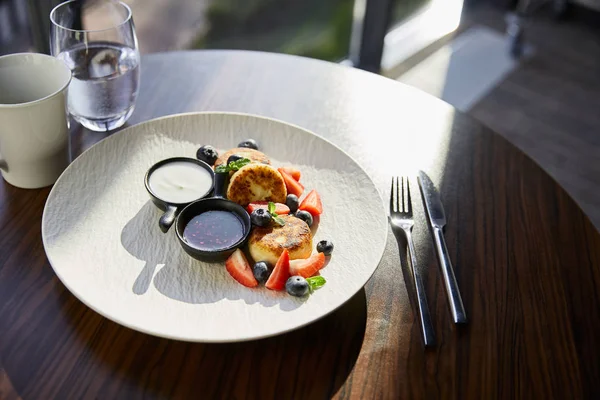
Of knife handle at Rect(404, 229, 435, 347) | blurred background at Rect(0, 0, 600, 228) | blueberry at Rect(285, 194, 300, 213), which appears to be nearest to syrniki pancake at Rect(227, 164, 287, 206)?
blueberry at Rect(285, 194, 300, 213)

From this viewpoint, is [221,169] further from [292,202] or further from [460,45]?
[460,45]

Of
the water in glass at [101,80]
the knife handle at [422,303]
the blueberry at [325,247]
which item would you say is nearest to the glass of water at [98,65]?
the water in glass at [101,80]

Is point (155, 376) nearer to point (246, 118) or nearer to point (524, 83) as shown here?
point (246, 118)

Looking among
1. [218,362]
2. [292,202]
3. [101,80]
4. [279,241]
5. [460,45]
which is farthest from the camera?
[460,45]

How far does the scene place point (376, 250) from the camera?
988mm

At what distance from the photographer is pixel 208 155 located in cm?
116

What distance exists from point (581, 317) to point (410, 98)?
0.68 m

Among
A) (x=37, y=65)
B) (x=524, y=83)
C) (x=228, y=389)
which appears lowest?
(x=524, y=83)

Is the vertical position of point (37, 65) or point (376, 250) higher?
point (37, 65)

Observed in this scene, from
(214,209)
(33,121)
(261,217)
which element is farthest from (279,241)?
(33,121)

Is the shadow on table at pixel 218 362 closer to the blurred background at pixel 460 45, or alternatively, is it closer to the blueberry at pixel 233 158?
the blueberry at pixel 233 158

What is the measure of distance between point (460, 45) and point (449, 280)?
8.54 feet

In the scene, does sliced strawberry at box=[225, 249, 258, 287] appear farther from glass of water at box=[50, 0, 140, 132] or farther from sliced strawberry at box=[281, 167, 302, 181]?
glass of water at box=[50, 0, 140, 132]

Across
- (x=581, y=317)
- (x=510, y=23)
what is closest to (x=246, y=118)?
(x=581, y=317)
